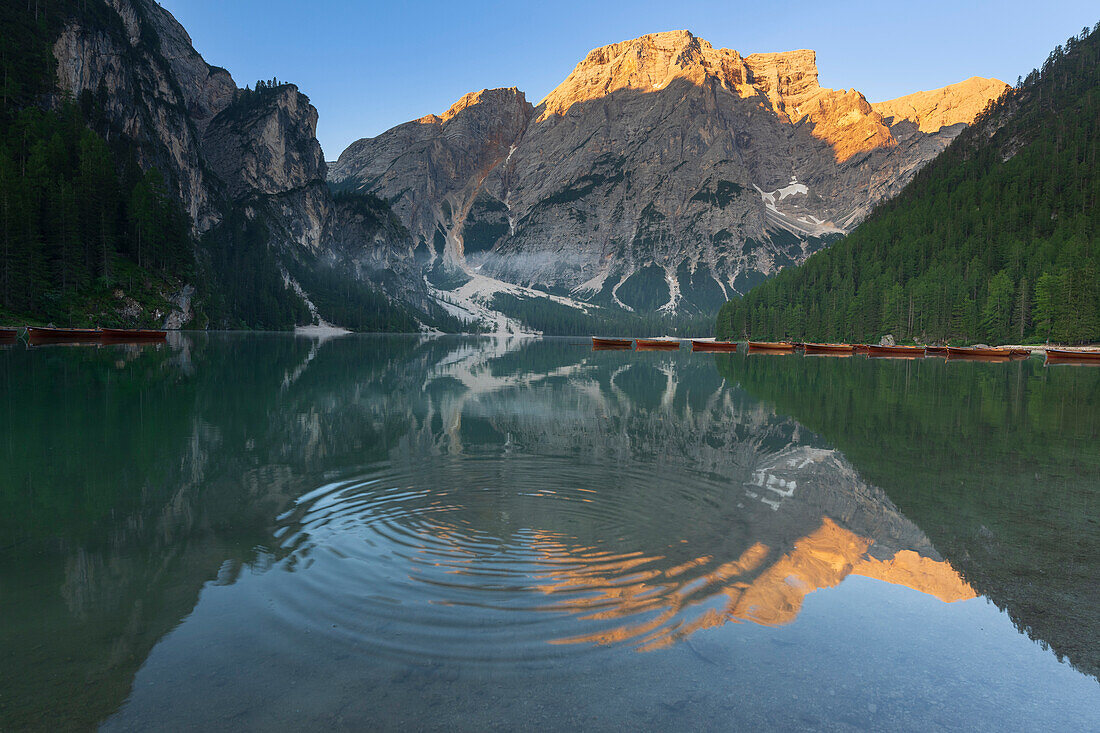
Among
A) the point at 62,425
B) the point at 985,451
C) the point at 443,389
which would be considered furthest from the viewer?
the point at 443,389

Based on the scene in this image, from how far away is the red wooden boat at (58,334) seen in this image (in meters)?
77.5

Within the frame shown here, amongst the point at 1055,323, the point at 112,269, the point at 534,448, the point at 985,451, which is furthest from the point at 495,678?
the point at 1055,323

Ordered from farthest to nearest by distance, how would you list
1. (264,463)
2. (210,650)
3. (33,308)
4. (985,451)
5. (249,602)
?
(33,308), (985,451), (264,463), (249,602), (210,650)

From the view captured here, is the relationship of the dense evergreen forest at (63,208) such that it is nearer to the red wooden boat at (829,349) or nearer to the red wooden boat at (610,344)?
the red wooden boat at (610,344)

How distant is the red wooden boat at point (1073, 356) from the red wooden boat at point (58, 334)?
133 metres

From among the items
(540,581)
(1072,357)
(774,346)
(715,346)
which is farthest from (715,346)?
(540,581)

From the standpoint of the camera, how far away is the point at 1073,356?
8525cm

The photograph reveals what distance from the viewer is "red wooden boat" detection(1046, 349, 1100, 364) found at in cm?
8475

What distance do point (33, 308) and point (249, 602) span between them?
114 m

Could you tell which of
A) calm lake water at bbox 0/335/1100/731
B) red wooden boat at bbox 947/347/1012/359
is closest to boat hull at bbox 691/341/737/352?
red wooden boat at bbox 947/347/1012/359

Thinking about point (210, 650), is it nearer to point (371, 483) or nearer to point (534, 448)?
point (371, 483)

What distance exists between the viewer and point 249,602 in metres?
7.95

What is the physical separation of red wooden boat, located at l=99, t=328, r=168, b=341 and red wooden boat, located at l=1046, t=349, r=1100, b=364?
131 meters

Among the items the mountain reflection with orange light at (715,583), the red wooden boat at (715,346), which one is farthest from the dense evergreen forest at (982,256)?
the mountain reflection with orange light at (715,583)
